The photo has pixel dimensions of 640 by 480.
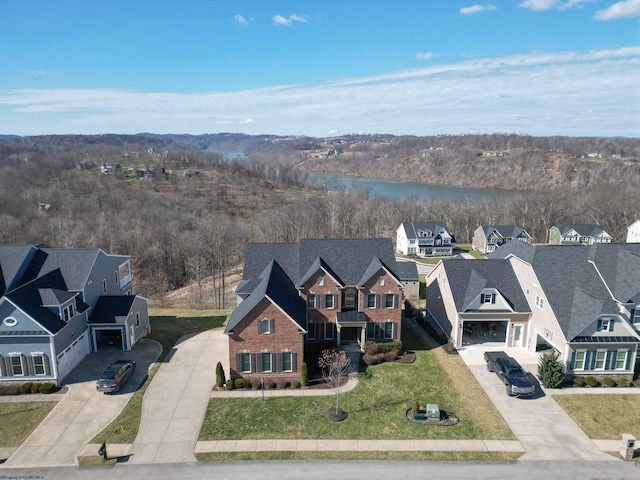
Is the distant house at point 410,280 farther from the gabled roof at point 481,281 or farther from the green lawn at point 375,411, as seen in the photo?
the green lawn at point 375,411

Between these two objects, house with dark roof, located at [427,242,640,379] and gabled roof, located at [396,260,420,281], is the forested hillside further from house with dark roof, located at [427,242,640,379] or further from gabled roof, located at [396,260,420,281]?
house with dark roof, located at [427,242,640,379]

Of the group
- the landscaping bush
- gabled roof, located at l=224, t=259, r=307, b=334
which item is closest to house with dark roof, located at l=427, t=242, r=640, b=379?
gabled roof, located at l=224, t=259, r=307, b=334

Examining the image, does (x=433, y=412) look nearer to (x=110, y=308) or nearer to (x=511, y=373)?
(x=511, y=373)

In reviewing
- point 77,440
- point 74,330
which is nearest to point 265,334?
point 77,440

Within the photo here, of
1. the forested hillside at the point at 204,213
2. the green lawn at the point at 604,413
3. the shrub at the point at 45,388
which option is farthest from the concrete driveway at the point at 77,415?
the green lawn at the point at 604,413

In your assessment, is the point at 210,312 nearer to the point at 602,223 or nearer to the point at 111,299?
the point at 111,299

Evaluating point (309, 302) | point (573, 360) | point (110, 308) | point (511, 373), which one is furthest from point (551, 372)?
point (110, 308)
